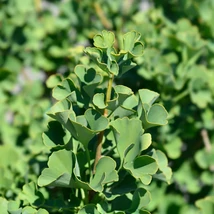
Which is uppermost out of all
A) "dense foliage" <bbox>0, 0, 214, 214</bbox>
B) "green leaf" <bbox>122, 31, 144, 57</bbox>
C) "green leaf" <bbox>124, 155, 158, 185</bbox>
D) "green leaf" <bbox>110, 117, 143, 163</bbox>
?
"green leaf" <bbox>122, 31, 144, 57</bbox>

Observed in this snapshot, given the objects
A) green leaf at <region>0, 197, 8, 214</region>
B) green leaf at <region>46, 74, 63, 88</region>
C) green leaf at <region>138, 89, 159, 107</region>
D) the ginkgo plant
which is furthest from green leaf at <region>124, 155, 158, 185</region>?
green leaf at <region>46, 74, 63, 88</region>

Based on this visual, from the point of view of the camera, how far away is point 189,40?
1622mm

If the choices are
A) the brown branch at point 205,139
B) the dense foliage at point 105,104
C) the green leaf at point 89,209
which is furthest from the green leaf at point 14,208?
the brown branch at point 205,139

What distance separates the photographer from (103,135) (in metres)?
1.12

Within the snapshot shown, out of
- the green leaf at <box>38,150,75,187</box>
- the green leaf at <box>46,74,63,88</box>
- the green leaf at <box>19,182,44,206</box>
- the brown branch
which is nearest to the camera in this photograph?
the green leaf at <box>38,150,75,187</box>

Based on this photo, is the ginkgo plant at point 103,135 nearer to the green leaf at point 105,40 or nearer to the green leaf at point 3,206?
the green leaf at point 105,40

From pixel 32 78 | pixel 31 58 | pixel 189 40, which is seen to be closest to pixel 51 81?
pixel 189 40

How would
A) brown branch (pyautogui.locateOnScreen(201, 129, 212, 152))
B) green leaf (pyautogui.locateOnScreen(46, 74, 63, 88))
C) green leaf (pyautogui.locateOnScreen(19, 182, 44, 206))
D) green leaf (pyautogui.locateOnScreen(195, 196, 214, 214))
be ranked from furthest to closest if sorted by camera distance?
brown branch (pyautogui.locateOnScreen(201, 129, 212, 152)) < green leaf (pyautogui.locateOnScreen(46, 74, 63, 88)) < green leaf (pyautogui.locateOnScreen(195, 196, 214, 214)) < green leaf (pyautogui.locateOnScreen(19, 182, 44, 206))

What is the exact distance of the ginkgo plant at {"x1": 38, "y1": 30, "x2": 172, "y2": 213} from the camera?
1.00 meters

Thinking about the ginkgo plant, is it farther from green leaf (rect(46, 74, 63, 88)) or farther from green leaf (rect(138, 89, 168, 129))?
green leaf (rect(46, 74, 63, 88))

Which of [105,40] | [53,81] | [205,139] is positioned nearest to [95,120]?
[105,40]

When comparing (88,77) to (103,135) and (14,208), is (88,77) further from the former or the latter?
(14,208)

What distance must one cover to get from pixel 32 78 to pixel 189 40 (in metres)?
0.95

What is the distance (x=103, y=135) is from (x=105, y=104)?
0.36ft
